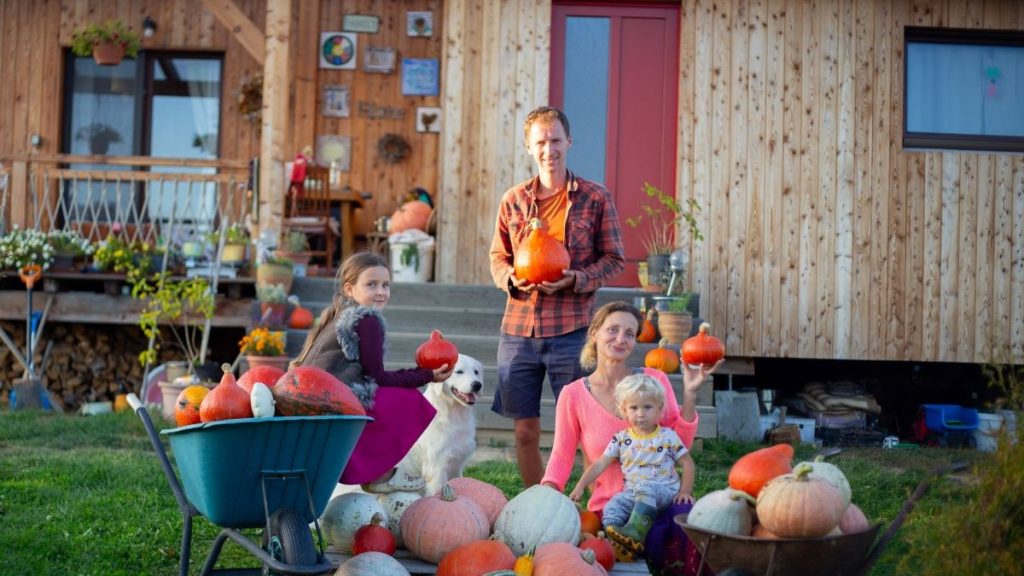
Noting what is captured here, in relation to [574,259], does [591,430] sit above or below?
below

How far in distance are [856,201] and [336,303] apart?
6034 millimetres

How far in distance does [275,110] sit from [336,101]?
9.26 ft

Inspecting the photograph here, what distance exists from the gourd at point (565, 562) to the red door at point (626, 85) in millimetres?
6154

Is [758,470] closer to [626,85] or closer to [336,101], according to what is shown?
[626,85]

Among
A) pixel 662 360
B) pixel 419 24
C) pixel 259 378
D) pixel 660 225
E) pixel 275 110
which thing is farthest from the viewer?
pixel 419 24

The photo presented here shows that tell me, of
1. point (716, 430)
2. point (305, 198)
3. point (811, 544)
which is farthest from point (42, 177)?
point (811, 544)

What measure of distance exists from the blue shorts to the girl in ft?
2.06

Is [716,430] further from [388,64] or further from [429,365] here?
[388,64]

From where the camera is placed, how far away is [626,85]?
371 inches

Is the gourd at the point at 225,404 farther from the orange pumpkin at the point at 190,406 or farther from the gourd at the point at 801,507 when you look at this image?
the gourd at the point at 801,507

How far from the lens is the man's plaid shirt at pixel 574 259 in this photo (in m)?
4.60

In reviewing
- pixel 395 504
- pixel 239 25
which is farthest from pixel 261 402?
pixel 239 25

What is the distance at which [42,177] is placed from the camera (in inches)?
442

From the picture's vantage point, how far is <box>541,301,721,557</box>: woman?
13.4ft
